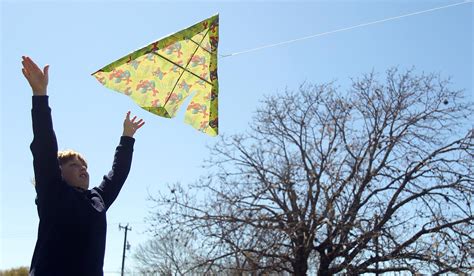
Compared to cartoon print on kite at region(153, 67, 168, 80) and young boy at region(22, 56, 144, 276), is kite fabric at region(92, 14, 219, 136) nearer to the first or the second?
cartoon print on kite at region(153, 67, 168, 80)

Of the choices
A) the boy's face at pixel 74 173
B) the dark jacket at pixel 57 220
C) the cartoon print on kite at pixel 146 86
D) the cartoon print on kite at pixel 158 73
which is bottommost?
the dark jacket at pixel 57 220

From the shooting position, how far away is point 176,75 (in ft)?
13.4

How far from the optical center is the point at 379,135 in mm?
12531

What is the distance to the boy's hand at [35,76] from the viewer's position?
2400mm

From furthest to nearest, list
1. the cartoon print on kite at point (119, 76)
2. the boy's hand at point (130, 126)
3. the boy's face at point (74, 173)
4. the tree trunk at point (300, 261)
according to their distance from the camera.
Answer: the tree trunk at point (300, 261), the cartoon print on kite at point (119, 76), the boy's hand at point (130, 126), the boy's face at point (74, 173)

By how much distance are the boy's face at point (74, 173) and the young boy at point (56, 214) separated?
0.03 m

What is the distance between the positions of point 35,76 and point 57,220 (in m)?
0.62

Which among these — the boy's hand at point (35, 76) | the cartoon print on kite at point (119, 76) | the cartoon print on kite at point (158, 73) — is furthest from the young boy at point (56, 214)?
the cartoon print on kite at point (158, 73)

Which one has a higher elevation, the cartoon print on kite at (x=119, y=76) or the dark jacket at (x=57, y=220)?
the cartoon print on kite at (x=119, y=76)

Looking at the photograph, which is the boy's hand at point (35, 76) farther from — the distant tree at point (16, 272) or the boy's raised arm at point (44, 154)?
the distant tree at point (16, 272)

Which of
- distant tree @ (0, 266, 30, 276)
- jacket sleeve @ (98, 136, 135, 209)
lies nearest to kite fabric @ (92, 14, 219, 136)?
jacket sleeve @ (98, 136, 135, 209)

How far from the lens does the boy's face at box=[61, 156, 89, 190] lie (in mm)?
2510

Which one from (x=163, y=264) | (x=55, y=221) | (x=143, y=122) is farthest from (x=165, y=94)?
(x=163, y=264)

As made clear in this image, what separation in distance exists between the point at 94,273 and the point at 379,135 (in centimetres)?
1092
